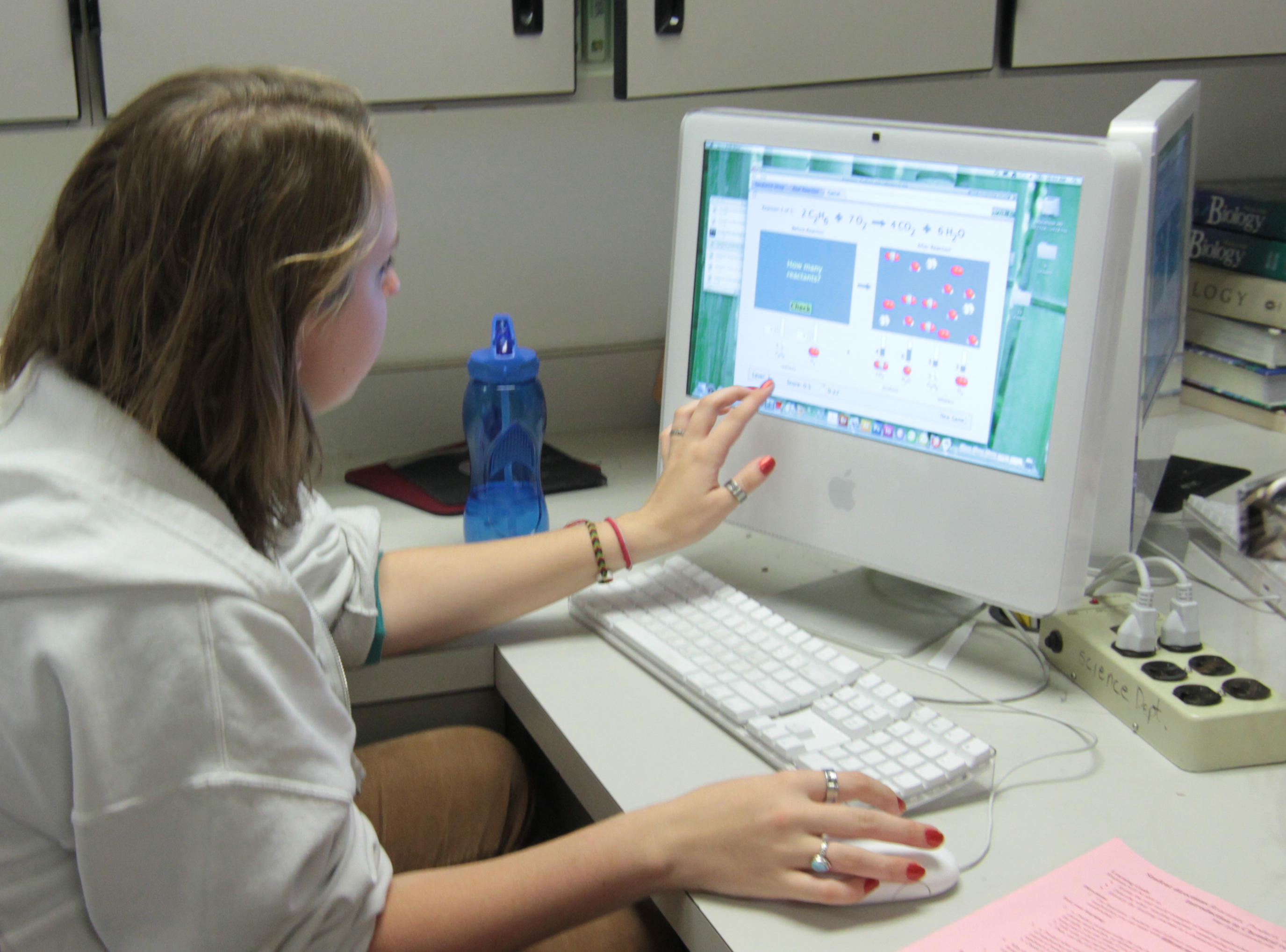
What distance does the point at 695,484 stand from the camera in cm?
120

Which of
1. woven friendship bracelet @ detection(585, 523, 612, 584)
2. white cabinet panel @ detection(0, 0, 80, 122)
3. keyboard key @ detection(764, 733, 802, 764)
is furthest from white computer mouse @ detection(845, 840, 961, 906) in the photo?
white cabinet panel @ detection(0, 0, 80, 122)

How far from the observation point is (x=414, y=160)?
1610mm

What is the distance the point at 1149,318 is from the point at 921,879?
0.62 m

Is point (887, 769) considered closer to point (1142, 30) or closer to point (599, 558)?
point (599, 558)

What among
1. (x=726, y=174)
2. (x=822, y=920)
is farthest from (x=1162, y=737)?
(x=726, y=174)

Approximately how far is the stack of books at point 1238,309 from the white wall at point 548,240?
25cm

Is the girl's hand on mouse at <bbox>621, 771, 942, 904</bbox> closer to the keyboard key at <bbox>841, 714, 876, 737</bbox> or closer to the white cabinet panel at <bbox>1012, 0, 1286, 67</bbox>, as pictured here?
the keyboard key at <bbox>841, 714, 876, 737</bbox>

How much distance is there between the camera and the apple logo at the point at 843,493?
1128 millimetres

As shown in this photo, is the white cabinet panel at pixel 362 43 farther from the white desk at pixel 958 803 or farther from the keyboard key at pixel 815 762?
the keyboard key at pixel 815 762

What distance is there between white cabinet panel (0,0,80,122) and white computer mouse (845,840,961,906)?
1044 mm

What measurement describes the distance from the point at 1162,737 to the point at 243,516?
0.72 m

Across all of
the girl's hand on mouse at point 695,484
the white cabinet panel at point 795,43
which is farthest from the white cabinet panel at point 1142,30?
the girl's hand on mouse at point 695,484

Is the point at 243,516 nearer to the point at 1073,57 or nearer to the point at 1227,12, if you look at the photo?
the point at 1073,57

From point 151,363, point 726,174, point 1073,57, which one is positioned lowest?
point 151,363
